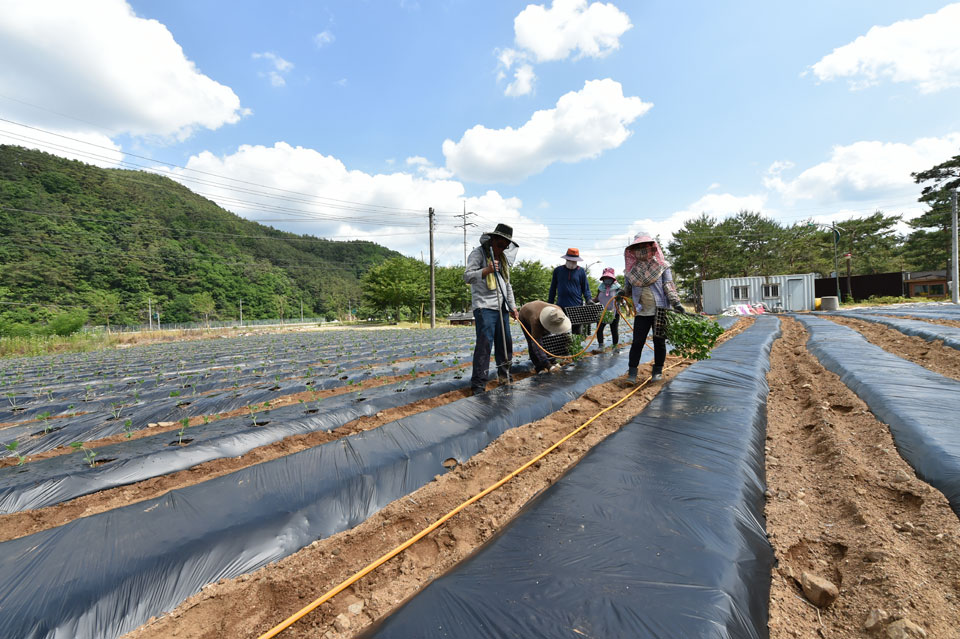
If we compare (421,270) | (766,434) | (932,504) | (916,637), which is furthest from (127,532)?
(421,270)

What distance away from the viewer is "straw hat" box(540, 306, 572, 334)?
5168 millimetres

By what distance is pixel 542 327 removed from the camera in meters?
5.38

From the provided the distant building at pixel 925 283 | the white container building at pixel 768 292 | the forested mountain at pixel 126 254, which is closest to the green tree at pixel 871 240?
the distant building at pixel 925 283

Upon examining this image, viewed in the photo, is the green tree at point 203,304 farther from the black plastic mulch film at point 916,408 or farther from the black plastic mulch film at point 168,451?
the black plastic mulch film at point 916,408

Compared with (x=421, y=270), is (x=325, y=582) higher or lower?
lower

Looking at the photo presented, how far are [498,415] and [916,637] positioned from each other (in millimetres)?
2523

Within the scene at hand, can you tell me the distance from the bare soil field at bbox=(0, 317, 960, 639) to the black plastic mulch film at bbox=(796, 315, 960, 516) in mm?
87

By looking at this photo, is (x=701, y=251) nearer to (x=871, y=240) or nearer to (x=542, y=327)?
(x=871, y=240)

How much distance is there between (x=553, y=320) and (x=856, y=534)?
3.67m

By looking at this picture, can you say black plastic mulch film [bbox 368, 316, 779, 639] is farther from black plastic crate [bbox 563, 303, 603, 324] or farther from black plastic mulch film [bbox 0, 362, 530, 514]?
black plastic crate [bbox 563, 303, 603, 324]

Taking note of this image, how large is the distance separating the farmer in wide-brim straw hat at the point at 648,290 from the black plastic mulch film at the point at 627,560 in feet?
6.46

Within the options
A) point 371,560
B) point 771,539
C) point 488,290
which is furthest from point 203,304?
point 771,539

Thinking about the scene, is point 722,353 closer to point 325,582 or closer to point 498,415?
point 498,415

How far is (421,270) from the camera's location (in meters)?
47.1
